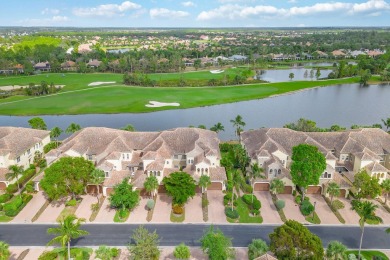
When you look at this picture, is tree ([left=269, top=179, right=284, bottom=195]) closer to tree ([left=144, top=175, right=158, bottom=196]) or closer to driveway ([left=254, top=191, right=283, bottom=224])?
driveway ([left=254, top=191, right=283, bottom=224])

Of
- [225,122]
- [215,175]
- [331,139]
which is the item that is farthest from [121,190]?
[225,122]

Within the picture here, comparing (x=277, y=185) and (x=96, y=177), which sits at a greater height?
(x=96, y=177)

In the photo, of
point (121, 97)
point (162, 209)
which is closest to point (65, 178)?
point (162, 209)

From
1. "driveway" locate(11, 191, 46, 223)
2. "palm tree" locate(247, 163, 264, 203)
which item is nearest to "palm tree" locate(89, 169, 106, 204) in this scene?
"driveway" locate(11, 191, 46, 223)

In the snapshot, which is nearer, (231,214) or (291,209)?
(231,214)

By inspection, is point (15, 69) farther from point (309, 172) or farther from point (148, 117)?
point (309, 172)

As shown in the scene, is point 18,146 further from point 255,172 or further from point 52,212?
point 255,172

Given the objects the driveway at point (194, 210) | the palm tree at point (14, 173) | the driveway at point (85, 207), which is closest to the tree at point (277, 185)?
the driveway at point (194, 210)
